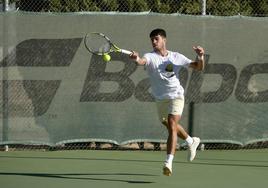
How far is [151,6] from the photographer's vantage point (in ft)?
37.8

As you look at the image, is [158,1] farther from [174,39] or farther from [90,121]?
[90,121]

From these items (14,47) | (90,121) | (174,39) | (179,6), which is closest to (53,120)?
(90,121)

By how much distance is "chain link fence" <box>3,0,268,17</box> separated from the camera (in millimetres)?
10812

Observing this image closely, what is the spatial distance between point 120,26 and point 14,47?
144cm

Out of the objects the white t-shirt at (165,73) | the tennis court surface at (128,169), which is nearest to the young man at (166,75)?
the white t-shirt at (165,73)

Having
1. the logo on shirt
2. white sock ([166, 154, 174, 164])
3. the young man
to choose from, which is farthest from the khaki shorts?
white sock ([166, 154, 174, 164])

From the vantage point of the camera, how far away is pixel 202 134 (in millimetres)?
9836

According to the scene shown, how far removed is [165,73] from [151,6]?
178 inches

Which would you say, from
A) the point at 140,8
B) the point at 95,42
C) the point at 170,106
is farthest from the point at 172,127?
the point at 140,8

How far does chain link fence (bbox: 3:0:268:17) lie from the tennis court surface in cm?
255

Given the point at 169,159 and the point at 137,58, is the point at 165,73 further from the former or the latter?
the point at 169,159

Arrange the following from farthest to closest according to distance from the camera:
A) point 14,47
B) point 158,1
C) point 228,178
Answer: point 158,1
point 14,47
point 228,178

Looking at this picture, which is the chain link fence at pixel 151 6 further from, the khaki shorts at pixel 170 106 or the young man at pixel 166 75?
the khaki shorts at pixel 170 106

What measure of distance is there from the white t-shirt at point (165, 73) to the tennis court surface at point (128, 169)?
84cm
